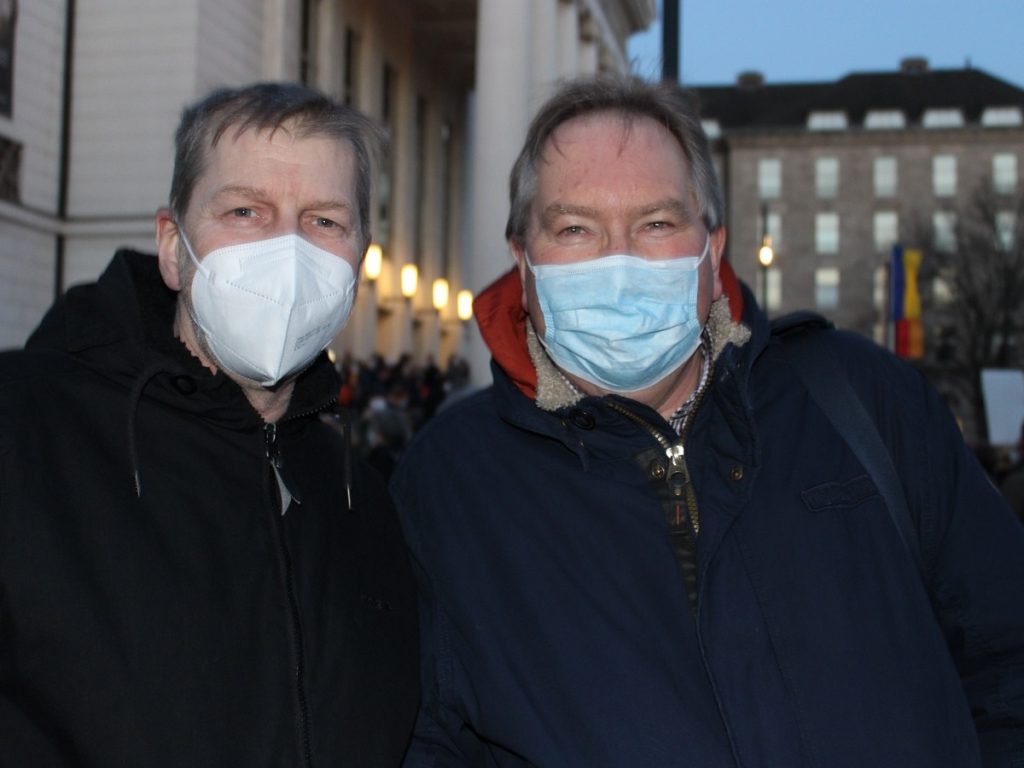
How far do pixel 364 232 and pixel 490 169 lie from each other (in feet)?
60.8

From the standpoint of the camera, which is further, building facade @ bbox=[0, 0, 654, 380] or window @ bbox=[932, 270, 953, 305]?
window @ bbox=[932, 270, 953, 305]

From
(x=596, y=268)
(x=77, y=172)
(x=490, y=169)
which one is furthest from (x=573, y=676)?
(x=77, y=172)

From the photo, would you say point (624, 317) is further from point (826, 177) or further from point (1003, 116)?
point (1003, 116)

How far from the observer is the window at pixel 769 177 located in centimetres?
7794

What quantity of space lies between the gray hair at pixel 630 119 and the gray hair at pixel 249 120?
0.48 metres

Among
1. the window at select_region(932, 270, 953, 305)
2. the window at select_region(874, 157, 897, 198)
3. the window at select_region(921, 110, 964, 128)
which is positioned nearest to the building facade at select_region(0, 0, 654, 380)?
the window at select_region(932, 270, 953, 305)

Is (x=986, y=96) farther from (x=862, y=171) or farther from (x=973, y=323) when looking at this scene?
(x=973, y=323)

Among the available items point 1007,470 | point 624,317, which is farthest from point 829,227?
point 624,317

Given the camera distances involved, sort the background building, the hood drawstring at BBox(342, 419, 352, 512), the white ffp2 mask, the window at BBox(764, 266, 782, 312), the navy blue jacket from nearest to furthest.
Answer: the navy blue jacket, the white ffp2 mask, the hood drawstring at BBox(342, 419, 352, 512), the background building, the window at BBox(764, 266, 782, 312)

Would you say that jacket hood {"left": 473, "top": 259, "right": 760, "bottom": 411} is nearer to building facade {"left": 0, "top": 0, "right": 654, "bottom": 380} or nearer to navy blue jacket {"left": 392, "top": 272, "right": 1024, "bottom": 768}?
navy blue jacket {"left": 392, "top": 272, "right": 1024, "bottom": 768}

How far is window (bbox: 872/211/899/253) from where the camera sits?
76.5 metres

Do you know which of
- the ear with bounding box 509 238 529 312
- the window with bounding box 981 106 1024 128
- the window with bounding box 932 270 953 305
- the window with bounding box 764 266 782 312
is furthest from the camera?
the window with bounding box 981 106 1024 128

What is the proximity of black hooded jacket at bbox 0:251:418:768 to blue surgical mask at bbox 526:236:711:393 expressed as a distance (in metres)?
0.74

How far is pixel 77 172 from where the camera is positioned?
900 inches
